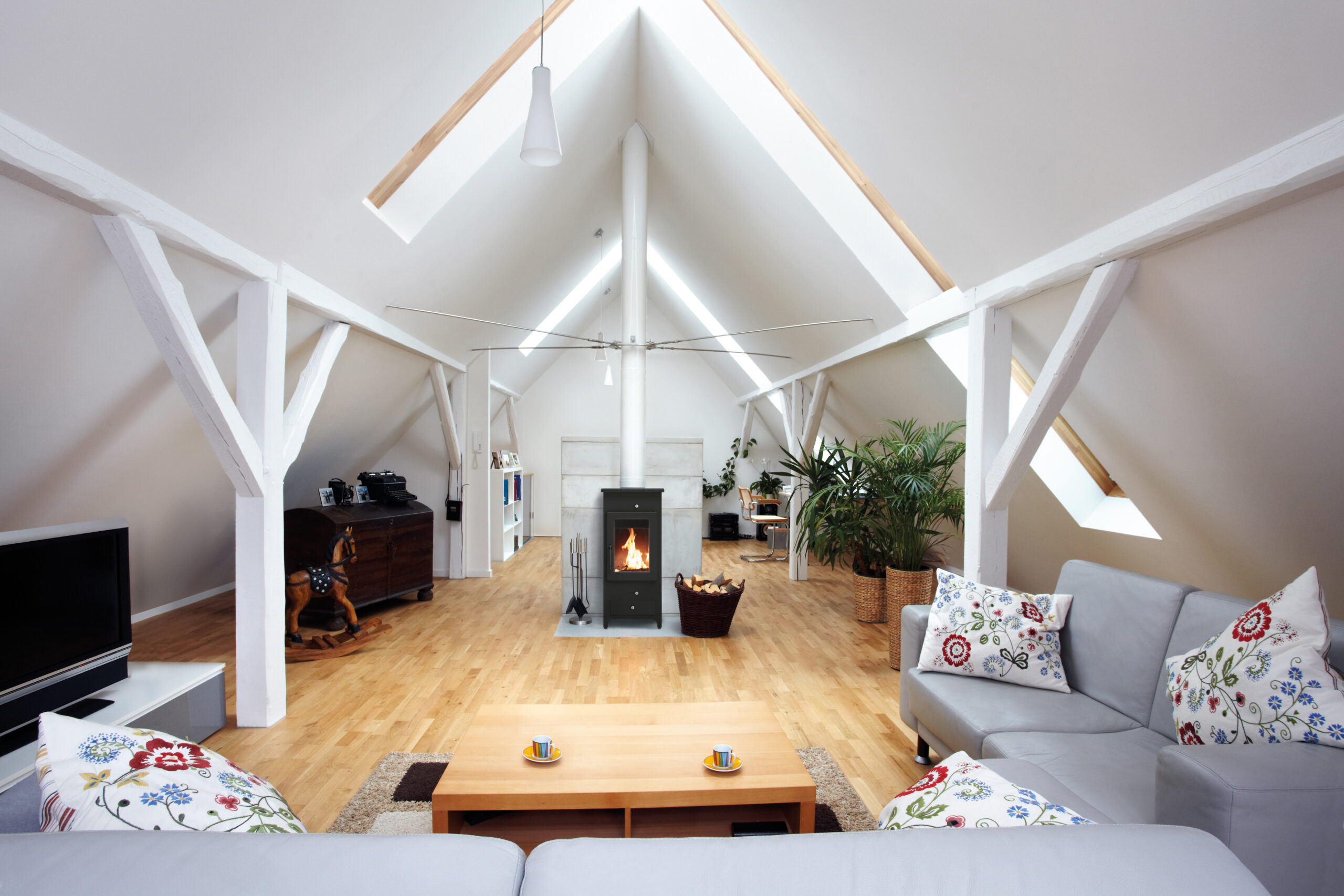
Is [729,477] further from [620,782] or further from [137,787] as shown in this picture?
[137,787]

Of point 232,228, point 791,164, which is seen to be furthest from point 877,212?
point 232,228

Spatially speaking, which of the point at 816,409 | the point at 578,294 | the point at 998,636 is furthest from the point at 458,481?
the point at 998,636

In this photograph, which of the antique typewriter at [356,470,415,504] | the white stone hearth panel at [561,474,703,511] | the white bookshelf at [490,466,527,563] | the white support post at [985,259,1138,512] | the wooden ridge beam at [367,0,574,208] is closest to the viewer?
the white support post at [985,259,1138,512]

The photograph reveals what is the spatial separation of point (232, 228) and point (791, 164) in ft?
10.0

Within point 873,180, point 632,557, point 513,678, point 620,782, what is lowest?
point 513,678

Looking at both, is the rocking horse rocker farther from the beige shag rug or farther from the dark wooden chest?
the beige shag rug

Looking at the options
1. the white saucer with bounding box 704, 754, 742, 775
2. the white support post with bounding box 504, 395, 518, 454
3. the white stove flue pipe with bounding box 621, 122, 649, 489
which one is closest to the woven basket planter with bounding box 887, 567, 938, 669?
the white stove flue pipe with bounding box 621, 122, 649, 489

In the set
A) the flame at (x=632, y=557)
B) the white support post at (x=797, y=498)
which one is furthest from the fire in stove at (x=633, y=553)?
the white support post at (x=797, y=498)

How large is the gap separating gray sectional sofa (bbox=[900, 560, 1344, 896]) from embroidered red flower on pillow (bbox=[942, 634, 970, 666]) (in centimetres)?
7

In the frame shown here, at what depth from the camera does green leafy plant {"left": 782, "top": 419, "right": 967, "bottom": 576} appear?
14.5ft

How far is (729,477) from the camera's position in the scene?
35.4 feet

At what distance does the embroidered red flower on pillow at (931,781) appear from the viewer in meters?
1.43

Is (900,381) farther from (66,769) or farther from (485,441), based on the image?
(66,769)

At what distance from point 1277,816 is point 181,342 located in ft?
12.0
